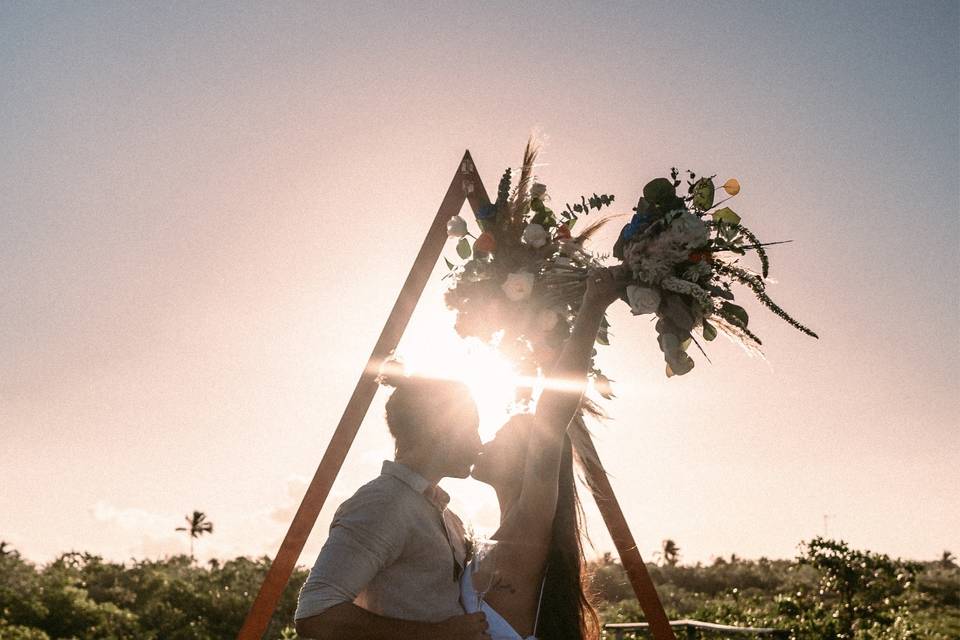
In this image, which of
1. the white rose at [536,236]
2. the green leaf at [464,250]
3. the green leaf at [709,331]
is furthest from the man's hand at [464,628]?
the green leaf at [464,250]

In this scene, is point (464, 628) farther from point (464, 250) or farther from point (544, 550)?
point (464, 250)

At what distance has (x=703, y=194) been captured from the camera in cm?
403

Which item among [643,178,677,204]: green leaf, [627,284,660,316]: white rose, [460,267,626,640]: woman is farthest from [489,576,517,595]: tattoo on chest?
[643,178,677,204]: green leaf

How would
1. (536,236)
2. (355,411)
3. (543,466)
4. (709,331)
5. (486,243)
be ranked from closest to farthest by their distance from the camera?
(543,466) → (709,331) → (536,236) → (486,243) → (355,411)

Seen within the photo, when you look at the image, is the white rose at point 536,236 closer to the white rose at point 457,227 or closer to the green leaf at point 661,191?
the white rose at point 457,227

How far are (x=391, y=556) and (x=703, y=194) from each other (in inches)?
91.9

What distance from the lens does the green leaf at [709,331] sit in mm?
3932

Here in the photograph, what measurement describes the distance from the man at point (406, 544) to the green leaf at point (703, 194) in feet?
5.35

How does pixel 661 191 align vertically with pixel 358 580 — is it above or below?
above

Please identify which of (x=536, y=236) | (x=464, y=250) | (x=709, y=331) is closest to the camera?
(x=709, y=331)

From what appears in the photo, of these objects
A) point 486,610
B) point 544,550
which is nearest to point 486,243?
point 544,550

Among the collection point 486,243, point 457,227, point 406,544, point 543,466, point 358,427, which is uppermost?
point 457,227

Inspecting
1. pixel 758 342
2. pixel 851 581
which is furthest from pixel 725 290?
pixel 851 581

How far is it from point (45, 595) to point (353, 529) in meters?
14.7
